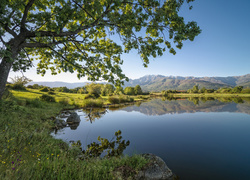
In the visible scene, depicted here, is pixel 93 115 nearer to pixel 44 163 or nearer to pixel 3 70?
pixel 3 70

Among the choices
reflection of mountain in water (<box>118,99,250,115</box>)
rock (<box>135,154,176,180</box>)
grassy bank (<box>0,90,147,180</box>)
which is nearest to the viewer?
grassy bank (<box>0,90,147,180</box>)

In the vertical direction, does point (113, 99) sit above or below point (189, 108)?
above

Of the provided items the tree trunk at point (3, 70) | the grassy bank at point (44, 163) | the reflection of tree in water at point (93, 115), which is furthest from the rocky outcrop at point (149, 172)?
the reflection of tree in water at point (93, 115)

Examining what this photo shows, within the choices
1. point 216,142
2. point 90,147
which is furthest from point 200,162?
point 90,147

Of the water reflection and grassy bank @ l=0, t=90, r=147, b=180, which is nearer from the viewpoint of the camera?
grassy bank @ l=0, t=90, r=147, b=180

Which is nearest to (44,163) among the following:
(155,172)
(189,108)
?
(155,172)

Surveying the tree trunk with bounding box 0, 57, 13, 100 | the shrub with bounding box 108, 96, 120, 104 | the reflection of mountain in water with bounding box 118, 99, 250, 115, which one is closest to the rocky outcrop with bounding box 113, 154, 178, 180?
the tree trunk with bounding box 0, 57, 13, 100

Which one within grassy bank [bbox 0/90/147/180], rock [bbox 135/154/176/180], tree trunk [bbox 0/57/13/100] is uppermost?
tree trunk [bbox 0/57/13/100]

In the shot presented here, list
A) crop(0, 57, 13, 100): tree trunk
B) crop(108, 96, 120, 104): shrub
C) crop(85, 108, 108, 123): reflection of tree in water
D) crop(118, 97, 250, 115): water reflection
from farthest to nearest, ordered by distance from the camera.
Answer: crop(108, 96, 120, 104): shrub < crop(118, 97, 250, 115): water reflection < crop(85, 108, 108, 123): reflection of tree in water < crop(0, 57, 13, 100): tree trunk

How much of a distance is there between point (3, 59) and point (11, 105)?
607cm

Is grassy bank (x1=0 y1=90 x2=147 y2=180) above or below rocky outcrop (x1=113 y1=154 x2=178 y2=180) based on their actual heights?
Answer: above

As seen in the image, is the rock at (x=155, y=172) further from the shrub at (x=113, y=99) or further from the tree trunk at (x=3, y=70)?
the shrub at (x=113, y=99)

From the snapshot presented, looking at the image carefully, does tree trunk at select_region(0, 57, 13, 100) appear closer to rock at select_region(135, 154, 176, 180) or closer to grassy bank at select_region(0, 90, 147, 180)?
grassy bank at select_region(0, 90, 147, 180)

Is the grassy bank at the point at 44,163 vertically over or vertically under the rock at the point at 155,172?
over
